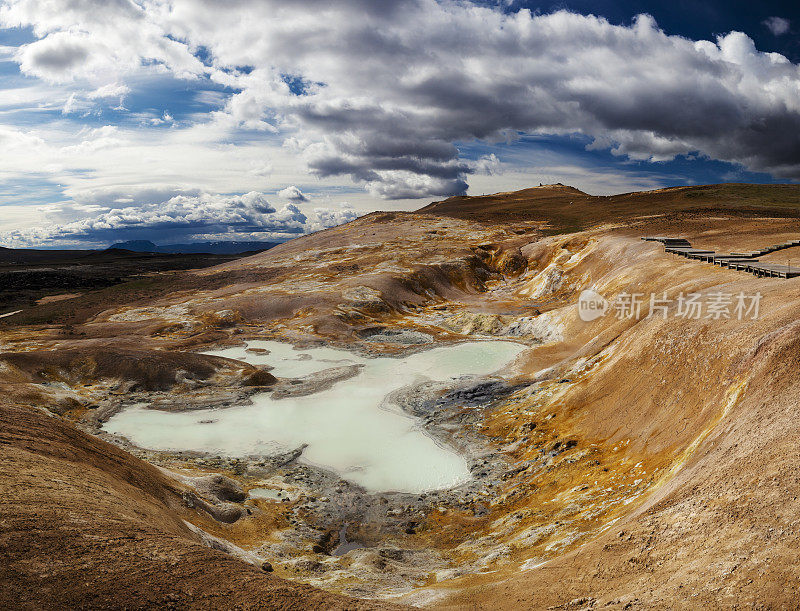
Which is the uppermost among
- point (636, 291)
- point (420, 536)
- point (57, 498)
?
point (636, 291)

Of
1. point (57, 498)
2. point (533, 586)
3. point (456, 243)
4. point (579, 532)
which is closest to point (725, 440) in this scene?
point (579, 532)

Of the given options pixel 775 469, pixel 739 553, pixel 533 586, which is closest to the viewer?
pixel 739 553

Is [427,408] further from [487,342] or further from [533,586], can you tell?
[533,586]

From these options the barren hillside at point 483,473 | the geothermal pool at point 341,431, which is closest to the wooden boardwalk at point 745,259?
the barren hillside at point 483,473

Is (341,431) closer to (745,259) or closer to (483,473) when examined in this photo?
(483,473)

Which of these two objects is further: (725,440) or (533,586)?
(725,440)

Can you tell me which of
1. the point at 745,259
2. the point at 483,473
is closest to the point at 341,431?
the point at 483,473
